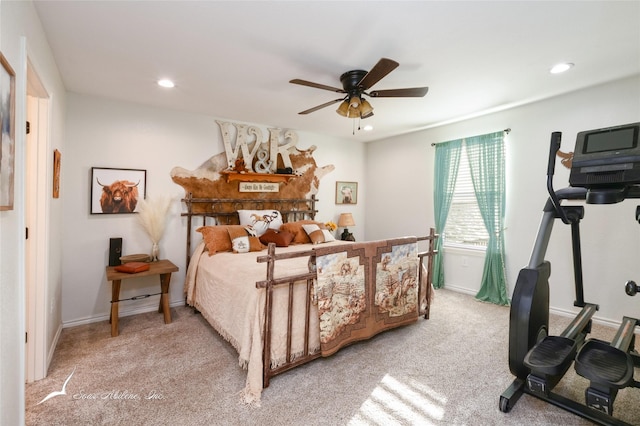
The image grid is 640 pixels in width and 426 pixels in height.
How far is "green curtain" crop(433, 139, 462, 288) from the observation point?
14.2 ft

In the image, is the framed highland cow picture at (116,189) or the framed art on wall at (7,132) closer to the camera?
the framed art on wall at (7,132)

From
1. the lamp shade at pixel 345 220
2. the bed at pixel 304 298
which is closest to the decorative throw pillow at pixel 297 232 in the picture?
the bed at pixel 304 298

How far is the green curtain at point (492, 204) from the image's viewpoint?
12.5ft

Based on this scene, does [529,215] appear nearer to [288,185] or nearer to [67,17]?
[288,185]

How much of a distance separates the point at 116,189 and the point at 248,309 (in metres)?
2.40

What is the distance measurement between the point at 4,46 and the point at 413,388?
2.95 m

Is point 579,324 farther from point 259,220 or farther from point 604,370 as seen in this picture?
point 259,220

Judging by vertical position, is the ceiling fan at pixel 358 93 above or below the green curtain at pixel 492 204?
above

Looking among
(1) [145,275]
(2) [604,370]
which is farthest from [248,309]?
(2) [604,370]

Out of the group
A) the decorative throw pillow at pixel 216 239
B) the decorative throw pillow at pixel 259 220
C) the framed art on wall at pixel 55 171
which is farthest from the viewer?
the decorative throw pillow at pixel 259 220

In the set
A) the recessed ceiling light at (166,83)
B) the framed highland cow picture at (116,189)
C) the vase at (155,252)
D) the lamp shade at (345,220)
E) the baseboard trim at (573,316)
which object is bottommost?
the baseboard trim at (573,316)

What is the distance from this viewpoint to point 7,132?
1.28m

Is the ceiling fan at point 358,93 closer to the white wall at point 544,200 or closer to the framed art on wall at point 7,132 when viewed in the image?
the framed art on wall at point 7,132

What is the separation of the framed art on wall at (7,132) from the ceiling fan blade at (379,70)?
6.10 feet
